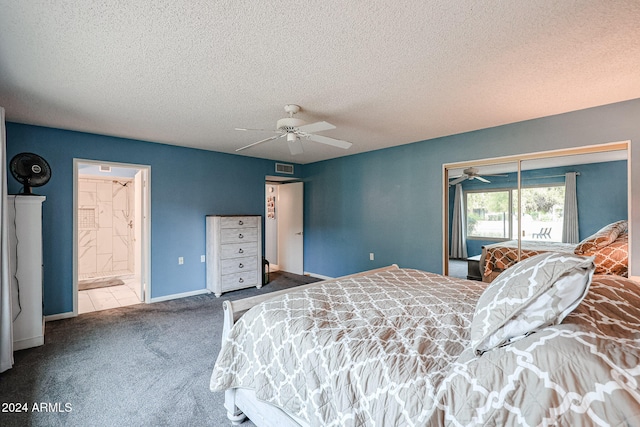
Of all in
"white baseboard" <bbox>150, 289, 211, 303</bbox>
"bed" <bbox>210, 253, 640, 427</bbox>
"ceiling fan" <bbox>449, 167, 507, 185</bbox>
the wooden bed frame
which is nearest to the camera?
"bed" <bbox>210, 253, 640, 427</bbox>

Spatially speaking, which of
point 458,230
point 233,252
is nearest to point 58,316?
point 233,252

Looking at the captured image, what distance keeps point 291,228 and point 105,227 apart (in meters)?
3.92

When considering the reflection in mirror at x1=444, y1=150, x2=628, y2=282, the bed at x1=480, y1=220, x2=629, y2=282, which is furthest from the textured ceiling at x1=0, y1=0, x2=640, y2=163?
the bed at x1=480, y1=220, x2=629, y2=282

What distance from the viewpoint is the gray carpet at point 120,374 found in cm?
188

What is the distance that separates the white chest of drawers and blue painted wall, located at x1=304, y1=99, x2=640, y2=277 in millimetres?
1422

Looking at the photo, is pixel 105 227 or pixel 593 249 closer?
pixel 593 249

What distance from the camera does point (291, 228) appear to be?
6.39 m

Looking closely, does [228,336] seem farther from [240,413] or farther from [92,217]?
[92,217]

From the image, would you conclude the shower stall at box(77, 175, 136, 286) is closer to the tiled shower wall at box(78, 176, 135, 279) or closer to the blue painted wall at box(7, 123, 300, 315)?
the tiled shower wall at box(78, 176, 135, 279)

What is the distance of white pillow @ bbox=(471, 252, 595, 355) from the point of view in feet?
3.48

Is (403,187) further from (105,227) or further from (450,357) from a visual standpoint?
(105,227)

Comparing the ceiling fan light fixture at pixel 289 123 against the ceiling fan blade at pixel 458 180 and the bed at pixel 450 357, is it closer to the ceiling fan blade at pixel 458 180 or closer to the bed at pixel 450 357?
the bed at pixel 450 357

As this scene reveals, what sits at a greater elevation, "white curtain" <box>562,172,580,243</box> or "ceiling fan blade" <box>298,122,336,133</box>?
"ceiling fan blade" <box>298,122,336,133</box>

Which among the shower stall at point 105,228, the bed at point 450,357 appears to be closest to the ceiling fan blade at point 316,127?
the bed at point 450,357
